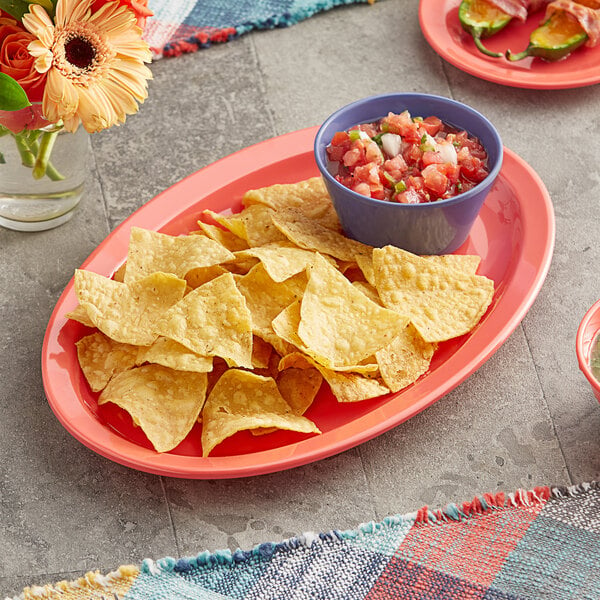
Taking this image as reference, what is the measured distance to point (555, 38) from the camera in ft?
9.64

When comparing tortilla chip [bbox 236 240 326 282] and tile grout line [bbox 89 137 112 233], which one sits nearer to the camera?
tortilla chip [bbox 236 240 326 282]

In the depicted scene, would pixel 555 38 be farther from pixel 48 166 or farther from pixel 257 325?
pixel 48 166

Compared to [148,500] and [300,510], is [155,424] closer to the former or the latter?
[148,500]

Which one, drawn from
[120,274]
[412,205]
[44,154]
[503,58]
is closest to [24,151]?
[44,154]

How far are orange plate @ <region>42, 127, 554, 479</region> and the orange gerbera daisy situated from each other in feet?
1.51

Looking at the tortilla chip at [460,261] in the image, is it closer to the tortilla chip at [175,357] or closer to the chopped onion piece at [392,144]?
the chopped onion piece at [392,144]

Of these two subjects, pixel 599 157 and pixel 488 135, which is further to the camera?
pixel 599 157

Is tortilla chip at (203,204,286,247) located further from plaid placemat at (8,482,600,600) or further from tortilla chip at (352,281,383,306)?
plaid placemat at (8,482,600,600)

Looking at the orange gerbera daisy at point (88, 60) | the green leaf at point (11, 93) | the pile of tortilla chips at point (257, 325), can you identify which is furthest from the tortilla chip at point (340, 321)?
the green leaf at point (11, 93)

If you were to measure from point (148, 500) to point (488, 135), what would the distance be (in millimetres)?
1178

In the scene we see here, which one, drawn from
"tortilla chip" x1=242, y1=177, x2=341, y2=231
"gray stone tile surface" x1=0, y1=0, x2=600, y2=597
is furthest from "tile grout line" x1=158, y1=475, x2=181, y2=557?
"tortilla chip" x1=242, y1=177, x2=341, y2=231

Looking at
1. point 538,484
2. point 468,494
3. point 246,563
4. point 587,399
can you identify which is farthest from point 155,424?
point 587,399

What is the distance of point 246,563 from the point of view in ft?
6.39

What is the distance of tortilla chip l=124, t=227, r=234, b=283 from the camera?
2207 mm
